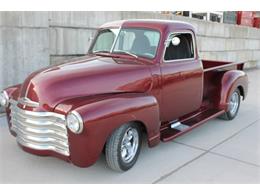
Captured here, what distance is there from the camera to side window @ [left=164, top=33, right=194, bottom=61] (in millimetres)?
4426

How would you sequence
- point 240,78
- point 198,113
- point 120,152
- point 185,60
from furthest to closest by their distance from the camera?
point 240,78 → point 198,113 → point 185,60 → point 120,152

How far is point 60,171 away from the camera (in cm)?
362

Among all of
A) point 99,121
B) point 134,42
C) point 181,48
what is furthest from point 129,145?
point 181,48

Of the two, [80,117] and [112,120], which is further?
[112,120]

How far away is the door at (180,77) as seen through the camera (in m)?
4.33

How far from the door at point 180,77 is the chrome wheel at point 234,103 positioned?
1215mm

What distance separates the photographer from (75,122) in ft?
9.95

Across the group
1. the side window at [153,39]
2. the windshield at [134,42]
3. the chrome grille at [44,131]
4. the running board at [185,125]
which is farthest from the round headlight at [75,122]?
the side window at [153,39]

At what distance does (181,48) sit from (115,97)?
176cm

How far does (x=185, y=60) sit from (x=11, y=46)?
10.7 feet

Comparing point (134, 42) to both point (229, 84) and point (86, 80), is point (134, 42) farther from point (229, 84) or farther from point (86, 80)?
point (229, 84)
